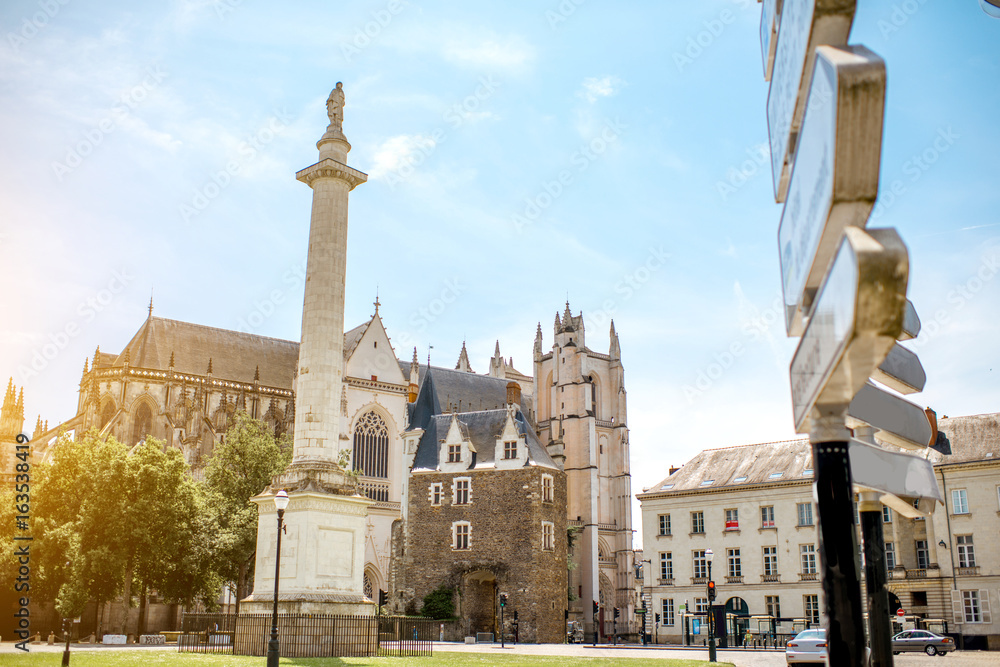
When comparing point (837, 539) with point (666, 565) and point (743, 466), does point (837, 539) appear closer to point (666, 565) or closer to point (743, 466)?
point (743, 466)

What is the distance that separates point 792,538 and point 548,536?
42.2 ft

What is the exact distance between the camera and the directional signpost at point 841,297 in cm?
403

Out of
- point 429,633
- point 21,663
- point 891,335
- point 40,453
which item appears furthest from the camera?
point 40,453

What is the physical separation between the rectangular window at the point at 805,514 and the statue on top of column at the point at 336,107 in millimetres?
30945

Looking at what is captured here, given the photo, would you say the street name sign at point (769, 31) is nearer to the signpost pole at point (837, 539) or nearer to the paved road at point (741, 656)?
the signpost pole at point (837, 539)

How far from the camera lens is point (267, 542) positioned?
24141 mm

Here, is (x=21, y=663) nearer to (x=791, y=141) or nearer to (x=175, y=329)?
(x=791, y=141)

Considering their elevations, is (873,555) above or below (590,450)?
below

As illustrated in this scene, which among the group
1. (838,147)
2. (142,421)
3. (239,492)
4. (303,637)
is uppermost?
(142,421)

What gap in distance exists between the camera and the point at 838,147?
4.12 meters

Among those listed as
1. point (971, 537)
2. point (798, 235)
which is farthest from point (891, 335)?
point (971, 537)

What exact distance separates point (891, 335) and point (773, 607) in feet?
146

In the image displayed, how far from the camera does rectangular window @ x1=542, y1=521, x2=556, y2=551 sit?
4650 centimetres

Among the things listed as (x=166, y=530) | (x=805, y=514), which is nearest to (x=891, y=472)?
(x=166, y=530)
